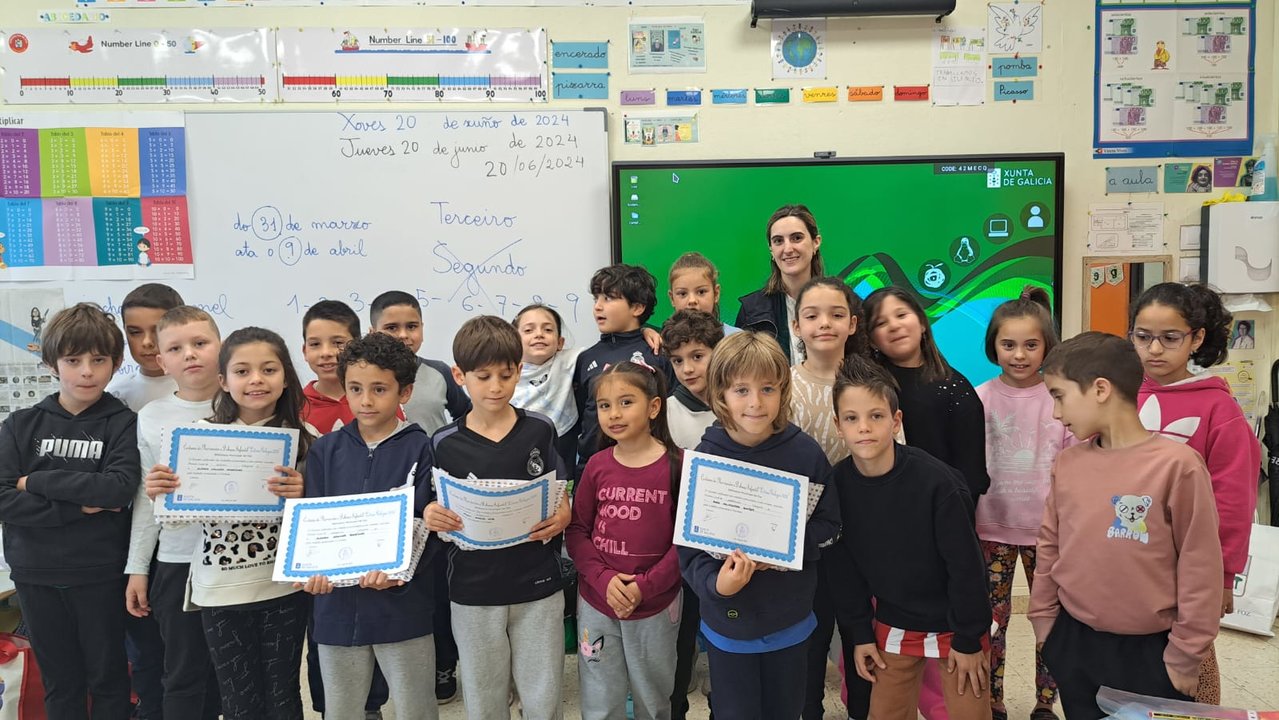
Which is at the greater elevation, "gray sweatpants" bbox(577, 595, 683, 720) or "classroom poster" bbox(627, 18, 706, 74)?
"classroom poster" bbox(627, 18, 706, 74)

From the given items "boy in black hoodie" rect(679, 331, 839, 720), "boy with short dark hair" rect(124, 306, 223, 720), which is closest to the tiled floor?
"boy with short dark hair" rect(124, 306, 223, 720)

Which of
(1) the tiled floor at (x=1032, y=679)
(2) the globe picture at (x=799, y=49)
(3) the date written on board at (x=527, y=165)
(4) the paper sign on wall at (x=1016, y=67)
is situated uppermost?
(2) the globe picture at (x=799, y=49)

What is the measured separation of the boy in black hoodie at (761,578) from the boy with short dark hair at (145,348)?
1.73 m

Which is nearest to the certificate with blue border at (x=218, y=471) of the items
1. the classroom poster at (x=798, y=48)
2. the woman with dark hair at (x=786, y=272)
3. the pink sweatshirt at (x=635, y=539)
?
the pink sweatshirt at (x=635, y=539)

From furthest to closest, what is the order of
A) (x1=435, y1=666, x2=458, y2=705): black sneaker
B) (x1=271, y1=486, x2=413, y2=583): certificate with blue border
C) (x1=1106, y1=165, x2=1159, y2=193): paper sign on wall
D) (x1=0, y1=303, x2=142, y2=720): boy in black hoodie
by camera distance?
(x1=1106, y1=165, x2=1159, y2=193): paper sign on wall
(x1=435, y1=666, x2=458, y2=705): black sneaker
(x1=0, y1=303, x2=142, y2=720): boy in black hoodie
(x1=271, y1=486, x2=413, y2=583): certificate with blue border

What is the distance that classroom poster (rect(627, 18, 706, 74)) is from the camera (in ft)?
11.1

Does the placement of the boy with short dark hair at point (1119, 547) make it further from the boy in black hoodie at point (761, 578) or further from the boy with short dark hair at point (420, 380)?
the boy with short dark hair at point (420, 380)

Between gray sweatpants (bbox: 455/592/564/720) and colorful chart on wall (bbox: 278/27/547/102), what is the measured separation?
94.7 inches

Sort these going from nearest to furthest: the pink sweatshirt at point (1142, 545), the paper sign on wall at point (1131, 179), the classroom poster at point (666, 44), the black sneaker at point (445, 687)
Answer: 1. the pink sweatshirt at point (1142, 545)
2. the black sneaker at point (445, 687)
3. the classroom poster at point (666, 44)
4. the paper sign on wall at point (1131, 179)

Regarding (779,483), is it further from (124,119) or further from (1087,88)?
(124,119)

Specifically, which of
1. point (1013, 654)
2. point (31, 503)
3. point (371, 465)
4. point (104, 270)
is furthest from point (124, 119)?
point (1013, 654)

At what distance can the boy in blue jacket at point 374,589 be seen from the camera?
1.83 meters

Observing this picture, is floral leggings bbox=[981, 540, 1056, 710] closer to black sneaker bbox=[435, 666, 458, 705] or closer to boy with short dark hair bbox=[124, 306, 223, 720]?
black sneaker bbox=[435, 666, 458, 705]

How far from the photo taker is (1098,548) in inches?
65.2
